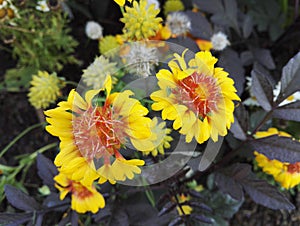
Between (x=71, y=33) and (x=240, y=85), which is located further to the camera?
(x=71, y=33)

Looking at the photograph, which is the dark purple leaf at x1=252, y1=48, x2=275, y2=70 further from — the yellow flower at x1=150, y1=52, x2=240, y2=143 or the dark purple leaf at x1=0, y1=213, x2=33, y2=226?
the dark purple leaf at x1=0, y1=213, x2=33, y2=226

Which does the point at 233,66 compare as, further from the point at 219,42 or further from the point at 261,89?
the point at 261,89

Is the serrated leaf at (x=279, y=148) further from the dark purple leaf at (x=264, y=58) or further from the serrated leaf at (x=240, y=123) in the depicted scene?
the dark purple leaf at (x=264, y=58)

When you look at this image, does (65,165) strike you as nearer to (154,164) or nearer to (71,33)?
(154,164)

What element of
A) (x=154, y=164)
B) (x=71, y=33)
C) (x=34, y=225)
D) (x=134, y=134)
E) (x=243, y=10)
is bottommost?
(x=34, y=225)

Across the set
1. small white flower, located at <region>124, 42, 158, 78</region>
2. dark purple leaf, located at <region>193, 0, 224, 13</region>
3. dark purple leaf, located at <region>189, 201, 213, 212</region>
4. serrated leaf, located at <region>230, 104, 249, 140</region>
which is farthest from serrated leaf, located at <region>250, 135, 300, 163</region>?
dark purple leaf, located at <region>193, 0, 224, 13</region>

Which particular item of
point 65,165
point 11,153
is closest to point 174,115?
point 65,165

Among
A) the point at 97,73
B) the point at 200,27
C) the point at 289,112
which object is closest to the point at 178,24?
the point at 200,27

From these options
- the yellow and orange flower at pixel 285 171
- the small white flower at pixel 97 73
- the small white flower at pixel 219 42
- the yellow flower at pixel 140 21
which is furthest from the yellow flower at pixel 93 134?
the small white flower at pixel 219 42
